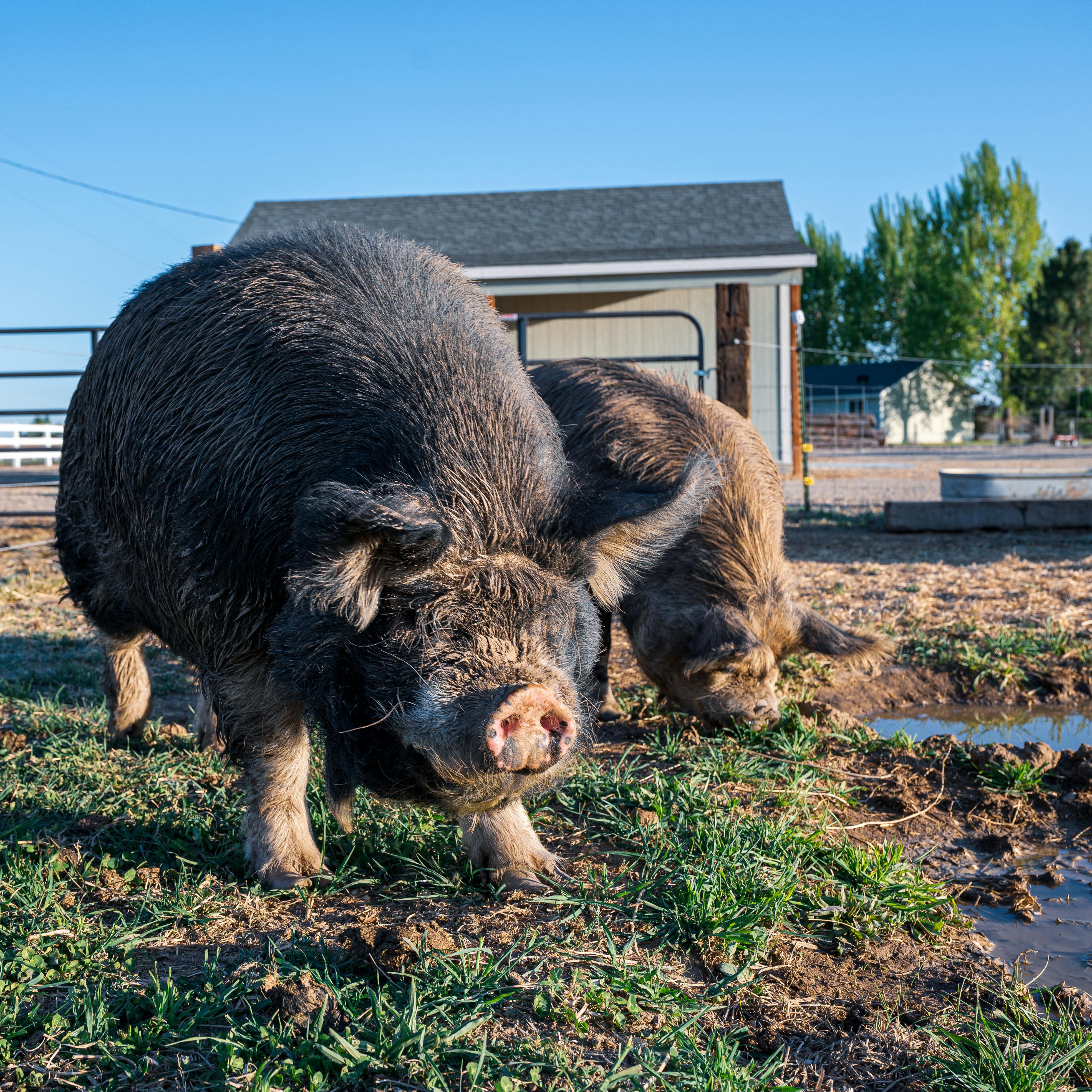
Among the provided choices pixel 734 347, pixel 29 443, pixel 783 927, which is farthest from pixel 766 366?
pixel 783 927

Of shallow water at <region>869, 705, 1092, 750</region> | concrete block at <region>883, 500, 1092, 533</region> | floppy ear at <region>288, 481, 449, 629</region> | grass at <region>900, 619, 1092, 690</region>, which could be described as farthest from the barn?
floppy ear at <region>288, 481, 449, 629</region>

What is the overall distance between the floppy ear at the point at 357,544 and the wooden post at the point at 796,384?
1130 centimetres

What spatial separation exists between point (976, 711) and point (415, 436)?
3.40 metres

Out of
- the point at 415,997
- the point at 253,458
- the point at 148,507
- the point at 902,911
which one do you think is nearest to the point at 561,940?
the point at 415,997

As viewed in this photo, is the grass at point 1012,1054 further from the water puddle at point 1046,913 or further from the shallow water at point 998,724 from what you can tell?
the shallow water at point 998,724

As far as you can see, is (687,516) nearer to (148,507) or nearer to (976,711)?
(148,507)

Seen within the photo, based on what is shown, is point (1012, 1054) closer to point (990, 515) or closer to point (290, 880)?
point (290, 880)

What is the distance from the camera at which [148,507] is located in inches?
117

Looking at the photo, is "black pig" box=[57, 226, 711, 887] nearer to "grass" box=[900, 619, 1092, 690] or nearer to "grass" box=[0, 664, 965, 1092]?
"grass" box=[0, 664, 965, 1092]

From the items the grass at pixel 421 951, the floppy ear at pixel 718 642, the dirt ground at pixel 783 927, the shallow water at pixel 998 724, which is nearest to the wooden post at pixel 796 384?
the dirt ground at pixel 783 927

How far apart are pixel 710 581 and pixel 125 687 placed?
247 cm

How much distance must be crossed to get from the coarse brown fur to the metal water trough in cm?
619

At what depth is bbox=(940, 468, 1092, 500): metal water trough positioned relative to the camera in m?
10.0

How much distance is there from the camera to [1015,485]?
10.1 meters
